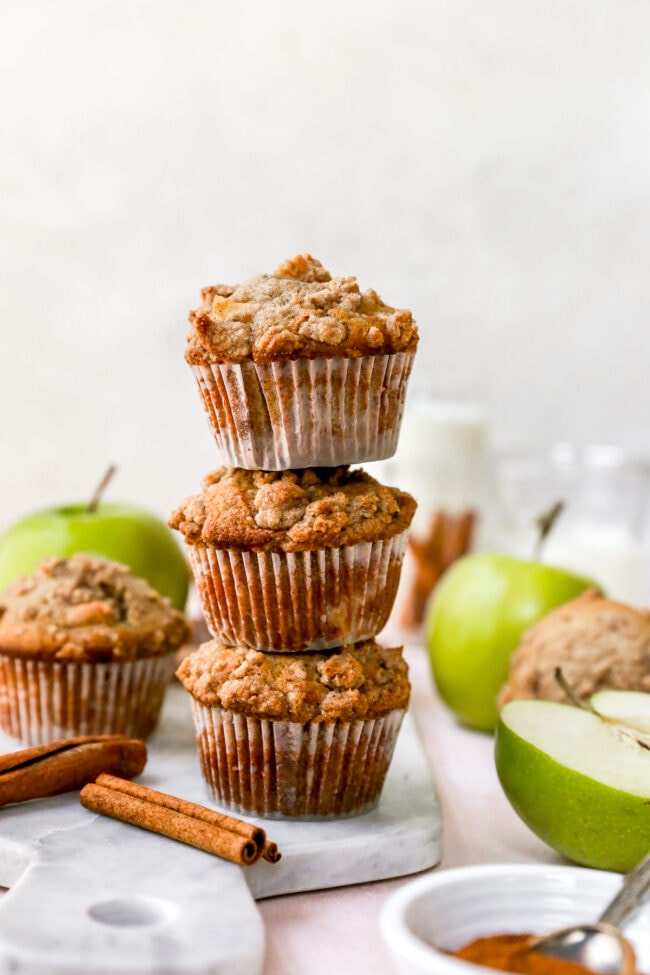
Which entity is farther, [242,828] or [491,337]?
[491,337]

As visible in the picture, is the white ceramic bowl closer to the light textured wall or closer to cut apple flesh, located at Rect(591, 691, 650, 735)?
cut apple flesh, located at Rect(591, 691, 650, 735)

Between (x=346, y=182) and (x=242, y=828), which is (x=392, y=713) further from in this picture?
(x=346, y=182)

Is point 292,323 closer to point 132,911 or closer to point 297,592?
point 297,592

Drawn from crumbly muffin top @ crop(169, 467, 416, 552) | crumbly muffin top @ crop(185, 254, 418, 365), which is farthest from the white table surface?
crumbly muffin top @ crop(185, 254, 418, 365)

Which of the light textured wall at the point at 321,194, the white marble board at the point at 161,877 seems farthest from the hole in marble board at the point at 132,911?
the light textured wall at the point at 321,194

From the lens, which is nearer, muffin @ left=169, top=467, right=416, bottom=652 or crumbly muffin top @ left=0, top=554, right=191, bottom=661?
muffin @ left=169, top=467, right=416, bottom=652

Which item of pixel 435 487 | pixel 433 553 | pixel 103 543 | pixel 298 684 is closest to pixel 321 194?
pixel 435 487

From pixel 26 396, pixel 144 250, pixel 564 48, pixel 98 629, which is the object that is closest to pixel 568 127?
pixel 564 48
